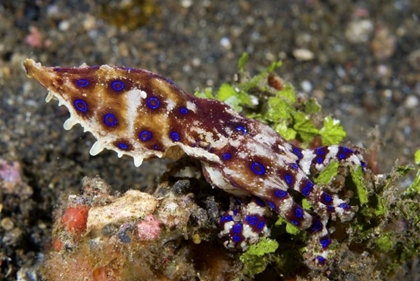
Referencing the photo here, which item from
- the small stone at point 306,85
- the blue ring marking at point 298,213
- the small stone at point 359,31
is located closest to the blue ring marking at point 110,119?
the blue ring marking at point 298,213

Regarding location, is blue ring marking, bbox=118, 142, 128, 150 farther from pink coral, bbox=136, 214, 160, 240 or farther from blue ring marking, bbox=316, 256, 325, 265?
blue ring marking, bbox=316, 256, 325, 265

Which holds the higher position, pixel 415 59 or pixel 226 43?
pixel 415 59

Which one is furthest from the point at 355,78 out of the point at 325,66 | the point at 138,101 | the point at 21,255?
the point at 21,255

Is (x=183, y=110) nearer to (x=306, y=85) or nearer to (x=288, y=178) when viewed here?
(x=288, y=178)

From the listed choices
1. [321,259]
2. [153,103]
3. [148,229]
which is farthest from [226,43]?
[148,229]

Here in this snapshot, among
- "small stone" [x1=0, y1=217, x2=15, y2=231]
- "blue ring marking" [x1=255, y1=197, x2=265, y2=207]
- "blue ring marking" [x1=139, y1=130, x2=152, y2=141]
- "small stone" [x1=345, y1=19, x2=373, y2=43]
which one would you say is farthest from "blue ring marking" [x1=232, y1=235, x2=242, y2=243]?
"small stone" [x1=345, y1=19, x2=373, y2=43]

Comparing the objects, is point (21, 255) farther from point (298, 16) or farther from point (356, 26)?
point (356, 26)

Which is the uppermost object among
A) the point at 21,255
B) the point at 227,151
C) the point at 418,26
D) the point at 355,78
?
the point at 227,151

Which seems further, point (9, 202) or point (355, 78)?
point (355, 78)
